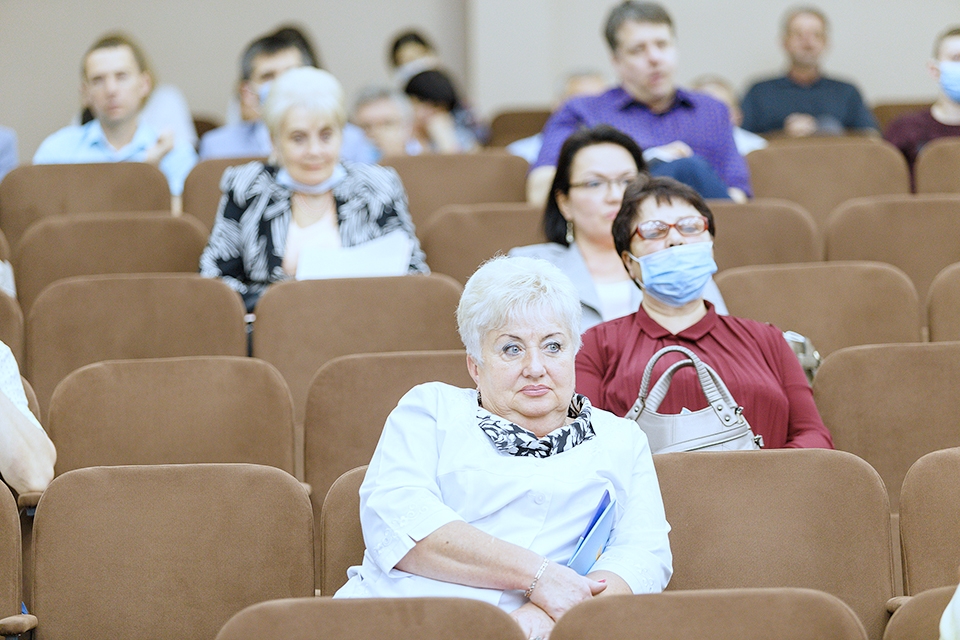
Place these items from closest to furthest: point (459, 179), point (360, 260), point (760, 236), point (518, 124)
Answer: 1. point (360, 260)
2. point (760, 236)
3. point (459, 179)
4. point (518, 124)

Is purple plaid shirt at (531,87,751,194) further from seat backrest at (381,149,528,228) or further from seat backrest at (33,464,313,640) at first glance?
seat backrest at (33,464,313,640)

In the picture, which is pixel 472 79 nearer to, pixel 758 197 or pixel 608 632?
pixel 758 197

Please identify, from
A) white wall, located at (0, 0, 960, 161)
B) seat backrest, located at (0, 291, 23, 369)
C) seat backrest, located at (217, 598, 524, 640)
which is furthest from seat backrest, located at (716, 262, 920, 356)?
white wall, located at (0, 0, 960, 161)

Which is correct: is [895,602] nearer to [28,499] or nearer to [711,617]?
[711,617]

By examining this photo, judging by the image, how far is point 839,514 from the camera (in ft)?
7.08

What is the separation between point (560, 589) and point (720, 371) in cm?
77

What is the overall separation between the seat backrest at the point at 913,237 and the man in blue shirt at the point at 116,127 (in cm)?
231

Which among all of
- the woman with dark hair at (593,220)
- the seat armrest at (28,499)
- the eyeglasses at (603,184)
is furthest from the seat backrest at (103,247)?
the seat armrest at (28,499)

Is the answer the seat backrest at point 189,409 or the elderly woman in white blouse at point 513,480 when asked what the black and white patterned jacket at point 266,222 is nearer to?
the seat backrest at point 189,409

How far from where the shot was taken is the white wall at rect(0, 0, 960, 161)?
6.79 m

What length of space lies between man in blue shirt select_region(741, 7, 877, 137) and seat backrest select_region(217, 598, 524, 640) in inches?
184

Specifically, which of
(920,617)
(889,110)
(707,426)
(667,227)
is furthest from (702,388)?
(889,110)

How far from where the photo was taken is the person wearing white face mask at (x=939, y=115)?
4.36 metres

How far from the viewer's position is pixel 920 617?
1.80 m
